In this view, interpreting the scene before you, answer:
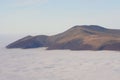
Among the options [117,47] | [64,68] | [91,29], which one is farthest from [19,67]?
[91,29]

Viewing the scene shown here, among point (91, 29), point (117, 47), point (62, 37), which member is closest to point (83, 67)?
point (117, 47)

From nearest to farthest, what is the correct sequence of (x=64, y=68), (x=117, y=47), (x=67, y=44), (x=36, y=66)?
1. (x=64, y=68)
2. (x=36, y=66)
3. (x=117, y=47)
4. (x=67, y=44)

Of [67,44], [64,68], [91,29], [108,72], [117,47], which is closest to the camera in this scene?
[108,72]

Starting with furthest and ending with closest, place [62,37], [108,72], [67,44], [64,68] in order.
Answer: [62,37]
[67,44]
[64,68]
[108,72]

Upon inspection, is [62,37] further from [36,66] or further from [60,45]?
[36,66]

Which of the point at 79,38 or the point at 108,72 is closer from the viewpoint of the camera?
the point at 108,72

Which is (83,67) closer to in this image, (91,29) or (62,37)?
(62,37)
